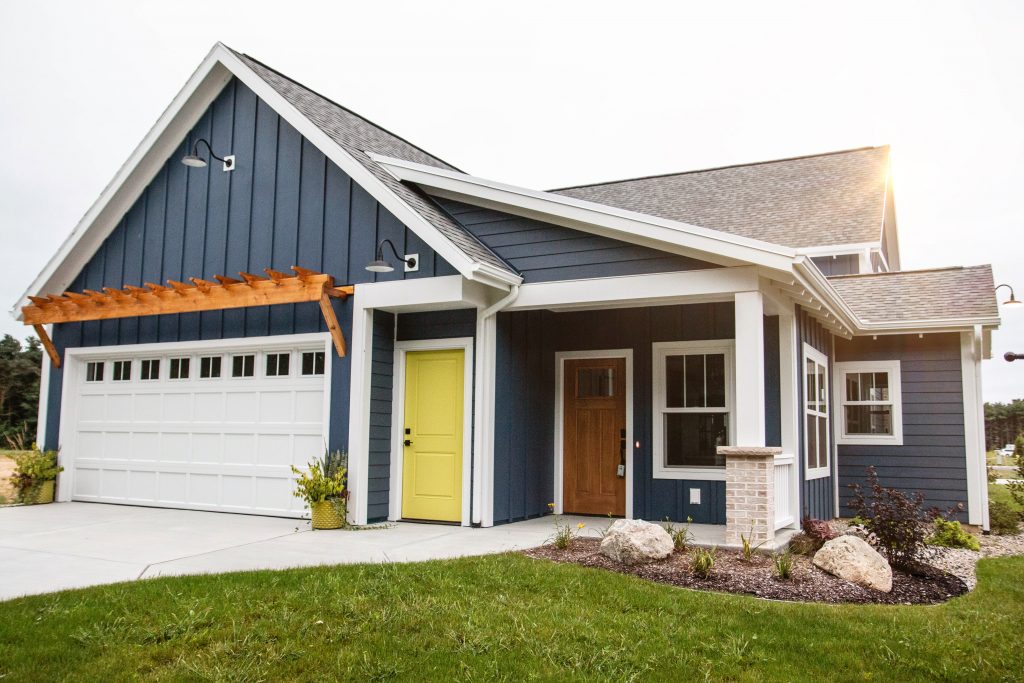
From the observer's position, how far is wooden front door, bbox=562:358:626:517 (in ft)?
33.3

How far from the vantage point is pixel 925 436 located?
438 inches

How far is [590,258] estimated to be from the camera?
339 inches

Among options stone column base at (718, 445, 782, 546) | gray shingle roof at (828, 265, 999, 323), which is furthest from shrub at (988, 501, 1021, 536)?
stone column base at (718, 445, 782, 546)

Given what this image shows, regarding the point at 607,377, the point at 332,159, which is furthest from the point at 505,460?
the point at 332,159

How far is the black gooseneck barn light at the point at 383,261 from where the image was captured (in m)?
8.53

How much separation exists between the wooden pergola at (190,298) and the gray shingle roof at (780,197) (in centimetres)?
607

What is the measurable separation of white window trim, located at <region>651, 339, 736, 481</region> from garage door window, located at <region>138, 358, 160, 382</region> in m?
6.90

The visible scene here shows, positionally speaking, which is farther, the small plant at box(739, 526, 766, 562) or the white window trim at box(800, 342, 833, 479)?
the white window trim at box(800, 342, 833, 479)

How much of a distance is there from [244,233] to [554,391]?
456cm

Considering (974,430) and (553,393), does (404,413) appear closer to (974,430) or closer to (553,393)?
(553,393)

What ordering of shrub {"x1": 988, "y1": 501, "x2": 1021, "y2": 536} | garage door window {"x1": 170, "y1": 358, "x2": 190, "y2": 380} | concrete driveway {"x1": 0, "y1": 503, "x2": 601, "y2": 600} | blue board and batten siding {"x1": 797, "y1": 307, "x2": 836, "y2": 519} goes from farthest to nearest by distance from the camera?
garage door window {"x1": 170, "y1": 358, "x2": 190, "y2": 380}
shrub {"x1": 988, "y1": 501, "x2": 1021, "y2": 536}
blue board and batten siding {"x1": 797, "y1": 307, "x2": 836, "y2": 519}
concrete driveway {"x1": 0, "y1": 503, "x2": 601, "y2": 600}

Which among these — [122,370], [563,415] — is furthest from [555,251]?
[122,370]

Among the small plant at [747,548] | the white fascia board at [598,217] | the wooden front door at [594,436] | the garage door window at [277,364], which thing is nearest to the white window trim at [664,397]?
the wooden front door at [594,436]

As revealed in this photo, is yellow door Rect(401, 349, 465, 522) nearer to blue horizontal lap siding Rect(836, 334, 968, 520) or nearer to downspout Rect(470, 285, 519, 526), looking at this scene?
downspout Rect(470, 285, 519, 526)
